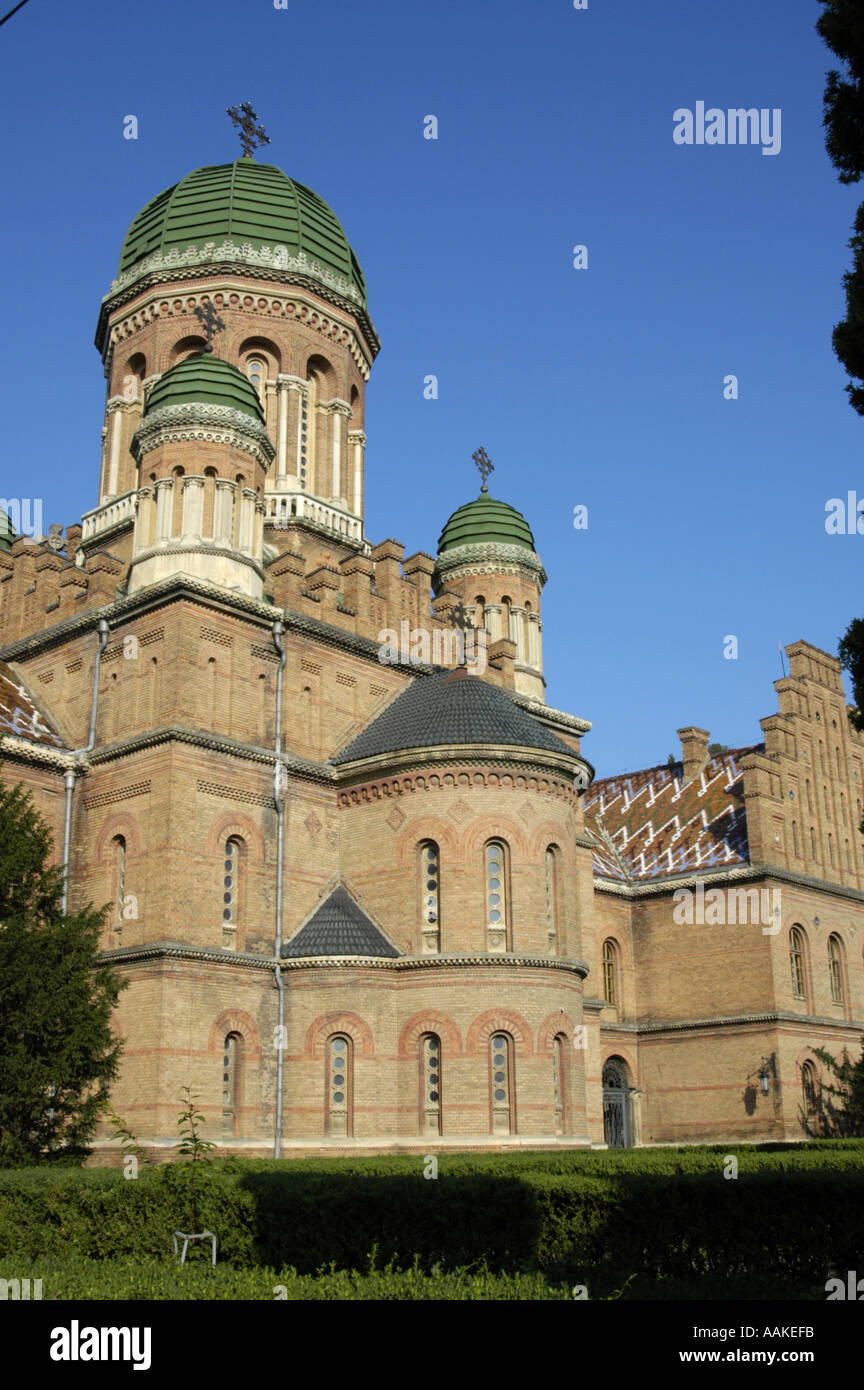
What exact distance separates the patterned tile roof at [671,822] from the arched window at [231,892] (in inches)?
610

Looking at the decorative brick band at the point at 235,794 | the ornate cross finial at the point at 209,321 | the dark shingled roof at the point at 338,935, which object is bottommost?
the dark shingled roof at the point at 338,935

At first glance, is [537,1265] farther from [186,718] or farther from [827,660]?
[827,660]

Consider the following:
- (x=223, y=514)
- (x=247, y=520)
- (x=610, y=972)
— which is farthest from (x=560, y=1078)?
(x=223, y=514)

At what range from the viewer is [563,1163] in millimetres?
16391

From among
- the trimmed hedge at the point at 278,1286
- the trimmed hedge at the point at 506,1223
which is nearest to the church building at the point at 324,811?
the trimmed hedge at the point at 506,1223

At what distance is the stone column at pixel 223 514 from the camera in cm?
2892

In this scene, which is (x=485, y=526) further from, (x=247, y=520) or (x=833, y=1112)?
(x=833, y=1112)

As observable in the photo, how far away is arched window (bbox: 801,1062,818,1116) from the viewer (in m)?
35.6

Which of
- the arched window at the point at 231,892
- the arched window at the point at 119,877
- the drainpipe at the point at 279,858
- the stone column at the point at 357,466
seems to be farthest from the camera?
the stone column at the point at 357,466

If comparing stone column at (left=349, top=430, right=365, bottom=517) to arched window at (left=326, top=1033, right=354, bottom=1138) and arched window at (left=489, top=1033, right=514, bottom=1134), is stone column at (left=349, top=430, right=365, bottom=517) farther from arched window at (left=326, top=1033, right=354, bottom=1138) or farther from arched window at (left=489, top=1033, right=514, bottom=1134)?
arched window at (left=489, top=1033, right=514, bottom=1134)

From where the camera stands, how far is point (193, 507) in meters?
29.0

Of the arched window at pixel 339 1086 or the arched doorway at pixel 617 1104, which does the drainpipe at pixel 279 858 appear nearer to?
the arched window at pixel 339 1086

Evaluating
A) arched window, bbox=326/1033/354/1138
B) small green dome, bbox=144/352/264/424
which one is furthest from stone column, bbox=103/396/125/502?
arched window, bbox=326/1033/354/1138
